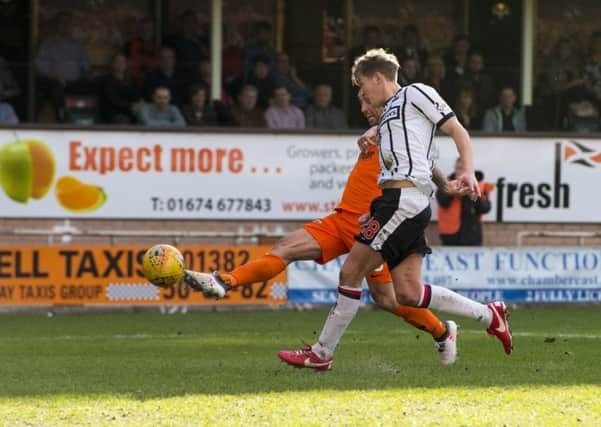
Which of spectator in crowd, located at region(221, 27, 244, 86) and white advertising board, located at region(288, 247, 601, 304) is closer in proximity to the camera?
white advertising board, located at region(288, 247, 601, 304)

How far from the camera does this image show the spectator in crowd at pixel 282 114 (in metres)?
18.5

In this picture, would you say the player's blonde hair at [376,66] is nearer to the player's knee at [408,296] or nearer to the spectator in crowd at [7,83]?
the player's knee at [408,296]

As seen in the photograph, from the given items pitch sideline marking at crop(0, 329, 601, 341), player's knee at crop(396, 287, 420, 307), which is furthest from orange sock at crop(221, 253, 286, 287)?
pitch sideline marking at crop(0, 329, 601, 341)

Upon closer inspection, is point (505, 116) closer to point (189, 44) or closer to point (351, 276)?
point (189, 44)

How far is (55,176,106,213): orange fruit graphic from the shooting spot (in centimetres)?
1803

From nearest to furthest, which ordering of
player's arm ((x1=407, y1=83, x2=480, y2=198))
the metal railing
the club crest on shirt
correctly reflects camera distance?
player's arm ((x1=407, y1=83, x2=480, y2=198)) → the club crest on shirt → the metal railing

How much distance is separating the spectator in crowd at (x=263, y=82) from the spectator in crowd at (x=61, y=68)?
1.99 meters

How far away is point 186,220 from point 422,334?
576 cm

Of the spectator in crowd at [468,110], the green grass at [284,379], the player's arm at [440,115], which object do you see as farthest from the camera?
the spectator in crowd at [468,110]

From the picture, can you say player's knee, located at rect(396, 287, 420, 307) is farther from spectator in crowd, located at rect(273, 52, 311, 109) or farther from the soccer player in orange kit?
spectator in crowd, located at rect(273, 52, 311, 109)

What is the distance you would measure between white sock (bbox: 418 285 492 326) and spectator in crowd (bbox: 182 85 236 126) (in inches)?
347

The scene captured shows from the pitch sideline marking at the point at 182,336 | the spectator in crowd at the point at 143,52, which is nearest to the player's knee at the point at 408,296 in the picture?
the pitch sideline marking at the point at 182,336

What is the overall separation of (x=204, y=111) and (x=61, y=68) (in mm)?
1749

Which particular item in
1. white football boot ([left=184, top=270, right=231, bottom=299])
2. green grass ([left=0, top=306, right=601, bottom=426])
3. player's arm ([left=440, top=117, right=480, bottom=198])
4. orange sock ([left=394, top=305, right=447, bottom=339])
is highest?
player's arm ([left=440, top=117, right=480, bottom=198])
